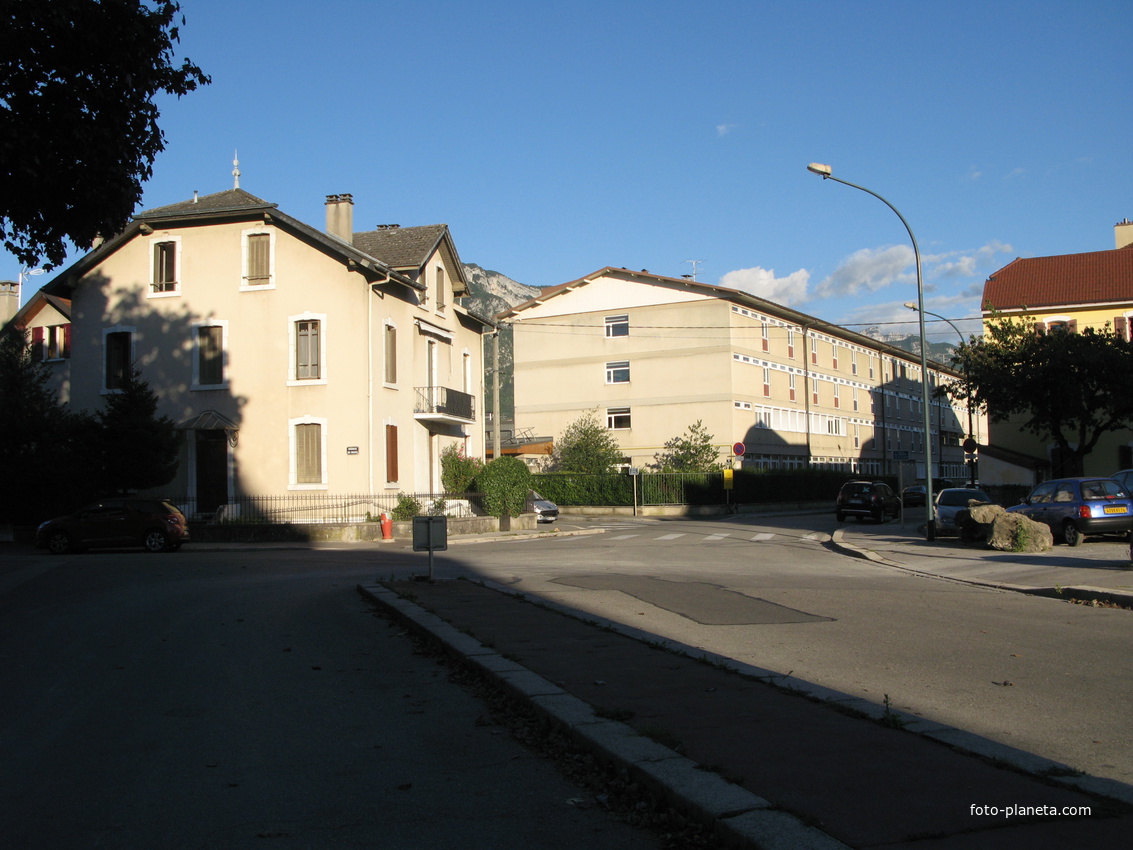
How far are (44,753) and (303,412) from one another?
85.5 ft

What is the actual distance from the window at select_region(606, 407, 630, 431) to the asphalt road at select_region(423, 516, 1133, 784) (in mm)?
35314

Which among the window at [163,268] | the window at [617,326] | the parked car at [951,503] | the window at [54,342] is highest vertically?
the window at [617,326]

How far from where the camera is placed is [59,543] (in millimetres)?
24625

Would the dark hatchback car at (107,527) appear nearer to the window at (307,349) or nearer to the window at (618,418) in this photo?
the window at (307,349)

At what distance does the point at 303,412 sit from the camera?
1225 inches

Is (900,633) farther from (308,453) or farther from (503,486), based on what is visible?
(308,453)

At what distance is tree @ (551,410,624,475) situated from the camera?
5144 centimetres

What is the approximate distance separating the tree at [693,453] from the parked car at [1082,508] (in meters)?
28.3

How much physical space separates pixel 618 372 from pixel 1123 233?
29444mm

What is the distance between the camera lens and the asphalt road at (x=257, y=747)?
172 inches

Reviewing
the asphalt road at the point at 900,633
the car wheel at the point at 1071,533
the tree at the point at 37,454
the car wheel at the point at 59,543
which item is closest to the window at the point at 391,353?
the tree at the point at 37,454

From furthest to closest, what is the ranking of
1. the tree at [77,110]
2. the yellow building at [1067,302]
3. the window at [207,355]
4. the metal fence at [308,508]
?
the yellow building at [1067,302], the window at [207,355], the metal fence at [308,508], the tree at [77,110]

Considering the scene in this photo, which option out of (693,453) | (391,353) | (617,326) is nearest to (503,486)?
(391,353)

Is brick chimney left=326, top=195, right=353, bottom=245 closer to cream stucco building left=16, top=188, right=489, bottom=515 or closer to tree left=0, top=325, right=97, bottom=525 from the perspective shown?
cream stucco building left=16, top=188, right=489, bottom=515
